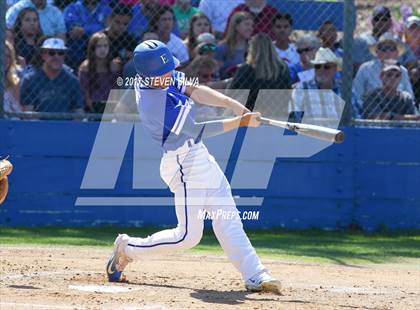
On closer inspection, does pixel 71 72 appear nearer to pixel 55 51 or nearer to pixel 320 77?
pixel 55 51

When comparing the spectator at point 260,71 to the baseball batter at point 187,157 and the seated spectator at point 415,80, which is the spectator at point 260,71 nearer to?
the seated spectator at point 415,80

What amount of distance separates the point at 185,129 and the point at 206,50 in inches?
156

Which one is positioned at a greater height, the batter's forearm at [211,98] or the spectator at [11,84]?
the batter's forearm at [211,98]

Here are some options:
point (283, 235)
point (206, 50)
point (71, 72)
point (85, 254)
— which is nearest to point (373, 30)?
point (206, 50)

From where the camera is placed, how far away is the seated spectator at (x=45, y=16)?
408 inches

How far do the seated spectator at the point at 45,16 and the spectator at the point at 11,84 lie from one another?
0.56 m

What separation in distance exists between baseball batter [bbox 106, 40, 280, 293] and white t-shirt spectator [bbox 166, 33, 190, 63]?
3.94 m

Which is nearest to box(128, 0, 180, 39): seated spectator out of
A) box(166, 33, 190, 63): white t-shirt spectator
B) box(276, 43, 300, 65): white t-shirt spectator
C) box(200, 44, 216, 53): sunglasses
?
box(166, 33, 190, 63): white t-shirt spectator

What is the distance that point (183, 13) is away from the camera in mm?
11602

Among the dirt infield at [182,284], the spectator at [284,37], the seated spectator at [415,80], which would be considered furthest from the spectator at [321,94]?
the dirt infield at [182,284]

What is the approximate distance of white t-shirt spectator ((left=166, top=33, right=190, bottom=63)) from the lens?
1042 cm

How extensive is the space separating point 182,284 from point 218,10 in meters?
5.24

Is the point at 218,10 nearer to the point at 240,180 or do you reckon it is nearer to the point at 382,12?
the point at 382,12

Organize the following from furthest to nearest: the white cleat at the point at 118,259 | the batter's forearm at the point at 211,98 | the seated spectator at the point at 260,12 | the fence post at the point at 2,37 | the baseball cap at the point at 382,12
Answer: the baseball cap at the point at 382,12
the seated spectator at the point at 260,12
the fence post at the point at 2,37
the white cleat at the point at 118,259
the batter's forearm at the point at 211,98
